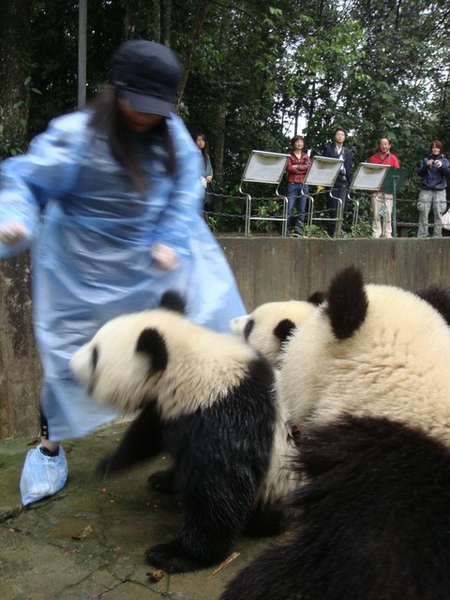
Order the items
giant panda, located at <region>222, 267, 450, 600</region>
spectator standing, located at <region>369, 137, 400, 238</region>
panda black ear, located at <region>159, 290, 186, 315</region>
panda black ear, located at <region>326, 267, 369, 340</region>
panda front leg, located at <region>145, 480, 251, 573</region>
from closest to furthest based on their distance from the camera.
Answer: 1. giant panda, located at <region>222, 267, 450, 600</region>
2. panda black ear, located at <region>326, 267, 369, 340</region>
3. panda front leg, located at <region>145, 480, 251, 573</region>
4. panda black ear, located at <region>159, 290, 186, 315</region>
5. spectator standing, located at <region>369, 137, 400, 238</region>

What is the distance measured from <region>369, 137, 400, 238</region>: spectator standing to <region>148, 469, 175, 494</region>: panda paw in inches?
309

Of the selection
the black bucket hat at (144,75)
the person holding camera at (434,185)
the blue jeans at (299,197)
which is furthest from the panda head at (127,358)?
the person holding camera at (434,185)

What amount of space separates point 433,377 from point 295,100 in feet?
55.8

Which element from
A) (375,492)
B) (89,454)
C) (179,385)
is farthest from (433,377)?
(89,454)

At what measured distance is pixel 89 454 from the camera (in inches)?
143

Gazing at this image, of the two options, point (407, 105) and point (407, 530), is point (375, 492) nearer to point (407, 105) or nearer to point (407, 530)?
point (407, 530)

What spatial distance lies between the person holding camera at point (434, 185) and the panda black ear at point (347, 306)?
10.1 m

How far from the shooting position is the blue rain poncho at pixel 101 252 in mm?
2695

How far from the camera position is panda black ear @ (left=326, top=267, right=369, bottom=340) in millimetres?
1682

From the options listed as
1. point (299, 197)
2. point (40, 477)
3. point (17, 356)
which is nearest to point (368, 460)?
point (40, 477)

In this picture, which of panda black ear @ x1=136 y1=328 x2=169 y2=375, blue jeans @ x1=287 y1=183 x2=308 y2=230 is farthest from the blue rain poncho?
blue jeans @ x1=287 y1=183 x2=308 y2=230

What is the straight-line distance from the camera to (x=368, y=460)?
1.45 metres

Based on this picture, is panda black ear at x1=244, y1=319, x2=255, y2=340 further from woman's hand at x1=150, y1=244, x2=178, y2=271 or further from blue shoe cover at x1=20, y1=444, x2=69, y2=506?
blue shoe cover at x1=20, y1=444, x2=69, y2=506

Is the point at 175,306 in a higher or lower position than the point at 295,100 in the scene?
lower
